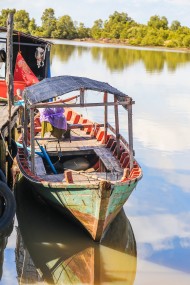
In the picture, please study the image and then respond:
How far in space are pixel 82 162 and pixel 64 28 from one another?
3348 inches

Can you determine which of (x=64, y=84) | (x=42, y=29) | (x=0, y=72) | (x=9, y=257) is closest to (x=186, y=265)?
(x=9, y=257)

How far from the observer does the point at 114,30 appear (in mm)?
94000

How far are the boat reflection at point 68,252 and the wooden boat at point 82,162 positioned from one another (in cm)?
35

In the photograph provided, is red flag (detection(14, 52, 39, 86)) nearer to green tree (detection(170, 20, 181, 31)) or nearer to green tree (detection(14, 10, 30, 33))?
green tree (detection(14, 10, 30, 33))

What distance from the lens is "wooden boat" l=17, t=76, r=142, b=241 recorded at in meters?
8.09

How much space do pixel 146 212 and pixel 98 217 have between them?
7.14ft

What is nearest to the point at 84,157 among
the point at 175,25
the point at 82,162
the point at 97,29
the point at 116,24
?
the point at 82,162

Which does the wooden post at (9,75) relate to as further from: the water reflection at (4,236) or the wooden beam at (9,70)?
the water reflection at (4,236)

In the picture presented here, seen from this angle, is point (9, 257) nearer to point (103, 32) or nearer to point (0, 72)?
point (0, 72)

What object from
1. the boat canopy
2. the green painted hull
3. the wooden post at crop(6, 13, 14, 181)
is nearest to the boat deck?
the green painted hull

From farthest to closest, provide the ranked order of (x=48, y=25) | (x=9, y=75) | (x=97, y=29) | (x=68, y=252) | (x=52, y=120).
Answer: (x=97, y=29)
(x=48, y=25)
(x=9, y=75)
(x=52, y=120)
(x=68, y=252)

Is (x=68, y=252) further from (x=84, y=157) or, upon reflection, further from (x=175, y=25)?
(x=175, y=25)

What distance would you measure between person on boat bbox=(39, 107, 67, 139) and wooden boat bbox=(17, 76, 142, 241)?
12.3 inches

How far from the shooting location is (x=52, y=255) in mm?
8141
